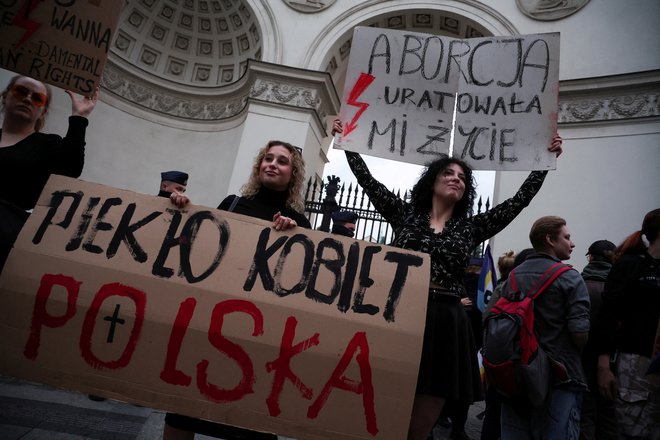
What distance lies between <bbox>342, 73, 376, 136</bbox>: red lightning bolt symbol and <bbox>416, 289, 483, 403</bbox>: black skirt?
1.19 m

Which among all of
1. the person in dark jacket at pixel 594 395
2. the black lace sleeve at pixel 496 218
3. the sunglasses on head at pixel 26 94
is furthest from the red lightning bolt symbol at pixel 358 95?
the person in dark jacket at pixel 594 395

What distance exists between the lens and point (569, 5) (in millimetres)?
9008

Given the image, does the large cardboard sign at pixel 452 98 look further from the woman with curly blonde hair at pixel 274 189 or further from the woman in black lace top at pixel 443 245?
the woman with curly blonde hair at pixel 274 189

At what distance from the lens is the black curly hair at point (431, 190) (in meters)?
2.20

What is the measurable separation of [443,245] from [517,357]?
0.73 meters

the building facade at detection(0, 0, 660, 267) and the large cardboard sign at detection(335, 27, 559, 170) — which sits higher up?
the building facade at detection(0, 0, 660, 267)

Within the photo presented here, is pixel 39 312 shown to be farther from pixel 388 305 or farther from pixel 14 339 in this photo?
pixel 388 305

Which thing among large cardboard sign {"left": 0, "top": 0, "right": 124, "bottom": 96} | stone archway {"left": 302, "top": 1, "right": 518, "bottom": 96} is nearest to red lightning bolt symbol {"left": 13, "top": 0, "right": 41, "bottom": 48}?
large cardboard sign {"left": 0, "top": 0, "right": 124, "bottom": 96}

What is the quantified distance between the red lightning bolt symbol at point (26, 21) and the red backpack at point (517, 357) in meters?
2.95

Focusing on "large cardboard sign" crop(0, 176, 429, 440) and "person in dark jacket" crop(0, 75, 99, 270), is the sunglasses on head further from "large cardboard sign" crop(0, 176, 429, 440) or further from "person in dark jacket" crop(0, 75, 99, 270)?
"large cardboard sign" crop(0, 176, 429, 440)

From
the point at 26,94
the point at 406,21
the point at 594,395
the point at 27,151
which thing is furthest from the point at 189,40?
the point at 594,395

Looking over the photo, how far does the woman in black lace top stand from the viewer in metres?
1.74

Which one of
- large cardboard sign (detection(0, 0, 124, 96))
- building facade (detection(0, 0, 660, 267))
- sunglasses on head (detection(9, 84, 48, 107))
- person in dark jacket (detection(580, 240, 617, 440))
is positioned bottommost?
person in dark jacket (detection(580, 240, 617, 440))

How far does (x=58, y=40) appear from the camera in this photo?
218cm
